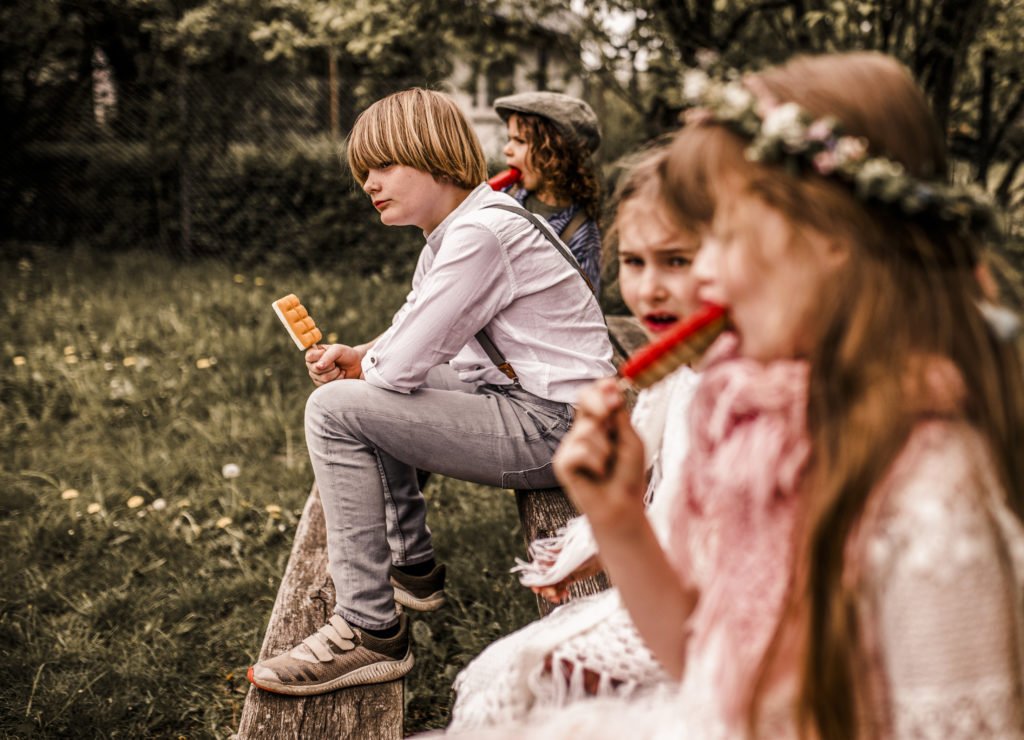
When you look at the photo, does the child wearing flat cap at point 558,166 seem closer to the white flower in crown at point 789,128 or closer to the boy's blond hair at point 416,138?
the boy's blond hair at point 416,138

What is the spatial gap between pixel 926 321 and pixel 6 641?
2.79 metres

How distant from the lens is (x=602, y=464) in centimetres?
111

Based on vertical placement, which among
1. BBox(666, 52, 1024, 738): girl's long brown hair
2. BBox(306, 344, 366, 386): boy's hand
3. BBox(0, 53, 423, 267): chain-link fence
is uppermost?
BBox(666, 52, 1024, 738): girl's long brown hair

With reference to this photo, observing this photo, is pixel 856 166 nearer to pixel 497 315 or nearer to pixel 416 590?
pixel 497 315

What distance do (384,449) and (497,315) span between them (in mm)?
449

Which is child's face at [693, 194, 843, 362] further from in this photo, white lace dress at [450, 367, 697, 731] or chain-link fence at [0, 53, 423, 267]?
chain-link fence at [0, 53, 423, 267]

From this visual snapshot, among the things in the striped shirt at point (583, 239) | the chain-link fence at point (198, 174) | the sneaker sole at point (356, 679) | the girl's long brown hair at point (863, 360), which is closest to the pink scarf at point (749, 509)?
the girl's long brown hair at point (863, 360)

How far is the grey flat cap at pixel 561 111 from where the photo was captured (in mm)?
3912

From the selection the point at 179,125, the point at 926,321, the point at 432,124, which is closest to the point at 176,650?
the point at 432,124

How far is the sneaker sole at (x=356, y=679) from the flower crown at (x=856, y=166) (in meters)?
1.45

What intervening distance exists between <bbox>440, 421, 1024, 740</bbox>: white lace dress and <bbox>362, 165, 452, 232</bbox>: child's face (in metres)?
1.75

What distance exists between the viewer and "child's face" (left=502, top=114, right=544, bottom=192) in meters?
3.95

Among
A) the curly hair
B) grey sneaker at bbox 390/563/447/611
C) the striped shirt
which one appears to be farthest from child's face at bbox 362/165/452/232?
the curly hair

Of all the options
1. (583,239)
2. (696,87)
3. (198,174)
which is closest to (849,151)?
(696,87)
